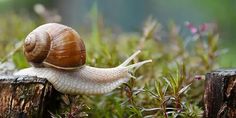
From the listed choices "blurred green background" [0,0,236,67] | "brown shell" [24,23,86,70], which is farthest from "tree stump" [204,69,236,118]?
"blurred green background" [0,0,236,67]

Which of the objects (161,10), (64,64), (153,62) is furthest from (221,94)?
(161,10)

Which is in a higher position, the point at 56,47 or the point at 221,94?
the point at 56,47

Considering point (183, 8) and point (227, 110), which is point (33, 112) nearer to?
point (227, 110)

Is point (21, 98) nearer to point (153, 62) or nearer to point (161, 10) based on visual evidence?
point (153, 62)

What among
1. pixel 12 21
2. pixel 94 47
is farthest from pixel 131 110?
pixel 12 21

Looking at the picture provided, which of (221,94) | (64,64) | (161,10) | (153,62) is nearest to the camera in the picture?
(221,94)

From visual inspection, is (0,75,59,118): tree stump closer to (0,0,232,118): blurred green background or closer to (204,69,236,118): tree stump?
(0,0,232,118): blurred green background
